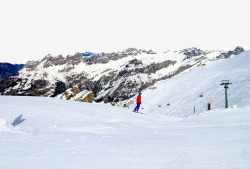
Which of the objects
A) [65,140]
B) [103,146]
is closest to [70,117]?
[65,140]

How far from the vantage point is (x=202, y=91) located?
3609 cm

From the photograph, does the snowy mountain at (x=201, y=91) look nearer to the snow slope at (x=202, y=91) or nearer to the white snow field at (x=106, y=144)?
the snow slope at (x=202, y=91)

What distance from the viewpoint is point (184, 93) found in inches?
1540

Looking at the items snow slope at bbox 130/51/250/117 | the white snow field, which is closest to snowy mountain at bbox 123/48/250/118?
snow slope at bbox 130/51/250/117

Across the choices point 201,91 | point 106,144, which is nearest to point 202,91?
point 201,91

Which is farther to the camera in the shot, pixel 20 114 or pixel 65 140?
pixel 20 114

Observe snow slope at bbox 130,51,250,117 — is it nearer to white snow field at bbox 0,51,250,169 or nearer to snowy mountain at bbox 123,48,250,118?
snowy mountain at bbox 123,48,250,118

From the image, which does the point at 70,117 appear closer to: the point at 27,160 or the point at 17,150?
the point at 17,150

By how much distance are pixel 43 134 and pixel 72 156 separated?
3.82 m

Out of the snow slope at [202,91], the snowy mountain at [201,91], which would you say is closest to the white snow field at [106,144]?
the snowy mountain at [201,91]

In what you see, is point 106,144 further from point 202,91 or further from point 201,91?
point 201,91

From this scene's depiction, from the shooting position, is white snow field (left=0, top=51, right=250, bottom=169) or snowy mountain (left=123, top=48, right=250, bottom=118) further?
snowy mountain (left=123, top=48, right=250, bottom=118)

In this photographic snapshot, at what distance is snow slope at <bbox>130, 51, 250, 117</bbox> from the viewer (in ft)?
98.9

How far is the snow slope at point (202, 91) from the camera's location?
98.9 feet
